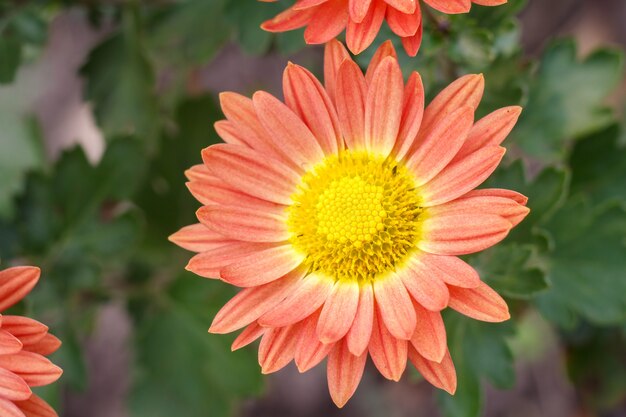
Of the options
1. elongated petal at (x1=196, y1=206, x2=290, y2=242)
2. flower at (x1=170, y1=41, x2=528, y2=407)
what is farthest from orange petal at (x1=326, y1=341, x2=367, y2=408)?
elongated petal at (x1=196, y1=206, x2=290, y2=242)

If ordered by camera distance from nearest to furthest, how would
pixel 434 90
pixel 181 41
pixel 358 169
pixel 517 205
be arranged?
pixel 517 205 → pixel 358 169 → pixel 434 90 → pixel 181 41

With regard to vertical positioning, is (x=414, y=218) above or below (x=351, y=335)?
above

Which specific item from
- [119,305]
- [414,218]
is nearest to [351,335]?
[414,218]

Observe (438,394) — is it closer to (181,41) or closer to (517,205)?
(517,205)

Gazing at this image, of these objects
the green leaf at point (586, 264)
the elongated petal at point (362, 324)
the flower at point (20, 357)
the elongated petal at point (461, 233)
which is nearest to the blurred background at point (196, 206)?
the green leaf at point (586, 264)

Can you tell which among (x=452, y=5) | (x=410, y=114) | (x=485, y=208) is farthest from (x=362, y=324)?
(x=452, y=5)

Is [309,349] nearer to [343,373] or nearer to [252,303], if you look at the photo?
[343,373]

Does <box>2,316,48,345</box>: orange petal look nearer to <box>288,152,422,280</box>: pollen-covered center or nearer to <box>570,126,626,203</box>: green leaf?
<box>288,152,422,280</box>: pollen-covered center

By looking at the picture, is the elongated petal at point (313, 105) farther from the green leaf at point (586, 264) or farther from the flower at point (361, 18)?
the green leaf at point (586, 264)
